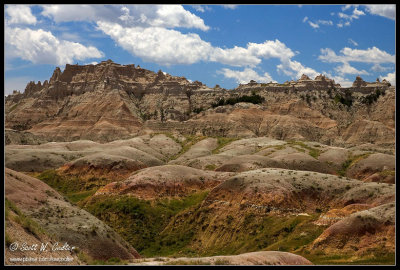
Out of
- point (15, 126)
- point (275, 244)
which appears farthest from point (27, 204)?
point (15, 126)

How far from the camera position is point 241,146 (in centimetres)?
10488

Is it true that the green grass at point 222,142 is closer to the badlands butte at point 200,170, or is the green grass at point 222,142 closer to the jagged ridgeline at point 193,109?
the badlands butte at point 200,170

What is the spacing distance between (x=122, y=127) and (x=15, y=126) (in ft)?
125

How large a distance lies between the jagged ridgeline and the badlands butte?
46cm

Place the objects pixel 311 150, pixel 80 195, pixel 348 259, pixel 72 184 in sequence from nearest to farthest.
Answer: pixel 348 259
pixel 80 195
pixel 72 184
pixel 311 150

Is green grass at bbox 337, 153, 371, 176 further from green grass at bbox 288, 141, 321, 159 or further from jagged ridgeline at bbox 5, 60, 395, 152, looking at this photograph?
jagged ridgeline at bbox 5, 60, 395, 152

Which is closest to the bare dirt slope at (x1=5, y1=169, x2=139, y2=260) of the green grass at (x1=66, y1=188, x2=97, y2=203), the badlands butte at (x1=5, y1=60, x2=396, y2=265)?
the badlands butte at (x1=5, y1=60, x2=396, y2=265)

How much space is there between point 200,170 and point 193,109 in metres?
87.3

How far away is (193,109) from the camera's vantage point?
154 m

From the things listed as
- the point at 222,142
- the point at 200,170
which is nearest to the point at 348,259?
the point at 200,170

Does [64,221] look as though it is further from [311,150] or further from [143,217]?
[311,150]

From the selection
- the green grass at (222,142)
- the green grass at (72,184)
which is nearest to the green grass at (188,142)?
the green grass at (222,142)

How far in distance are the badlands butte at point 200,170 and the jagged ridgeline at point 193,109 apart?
459mm

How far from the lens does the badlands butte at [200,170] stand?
30.4 meters
